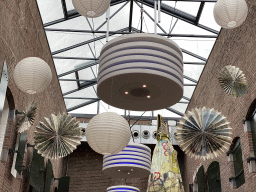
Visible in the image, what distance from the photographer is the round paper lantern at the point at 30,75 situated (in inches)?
231

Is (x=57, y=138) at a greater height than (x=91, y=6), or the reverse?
(x=91, y=6)

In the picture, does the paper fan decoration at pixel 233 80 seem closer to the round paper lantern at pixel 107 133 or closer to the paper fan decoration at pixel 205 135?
the paper fan decoration at pixel 205 135

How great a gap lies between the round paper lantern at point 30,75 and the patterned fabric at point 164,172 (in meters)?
3.75

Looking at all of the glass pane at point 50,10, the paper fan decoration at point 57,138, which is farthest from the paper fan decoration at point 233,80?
the glass pane at point 50,10

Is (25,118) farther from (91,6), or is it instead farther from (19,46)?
(91,6)

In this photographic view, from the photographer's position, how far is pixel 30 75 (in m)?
5.87

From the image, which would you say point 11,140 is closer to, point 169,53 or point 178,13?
point 169,53

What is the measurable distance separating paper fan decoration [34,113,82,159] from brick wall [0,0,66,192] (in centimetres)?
76

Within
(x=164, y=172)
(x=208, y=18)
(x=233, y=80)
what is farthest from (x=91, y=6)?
(x=208, y=18)

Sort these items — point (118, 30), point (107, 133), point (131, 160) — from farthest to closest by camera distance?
1. point (118, 30)
2. point (131, 160)
3. point (107, 133)

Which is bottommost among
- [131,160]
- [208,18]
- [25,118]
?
[131,160]

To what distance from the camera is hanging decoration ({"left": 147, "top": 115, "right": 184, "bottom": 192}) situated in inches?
327

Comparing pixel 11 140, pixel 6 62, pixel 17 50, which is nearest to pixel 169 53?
pixel 6 62

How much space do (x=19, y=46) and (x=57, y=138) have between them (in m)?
2.46
